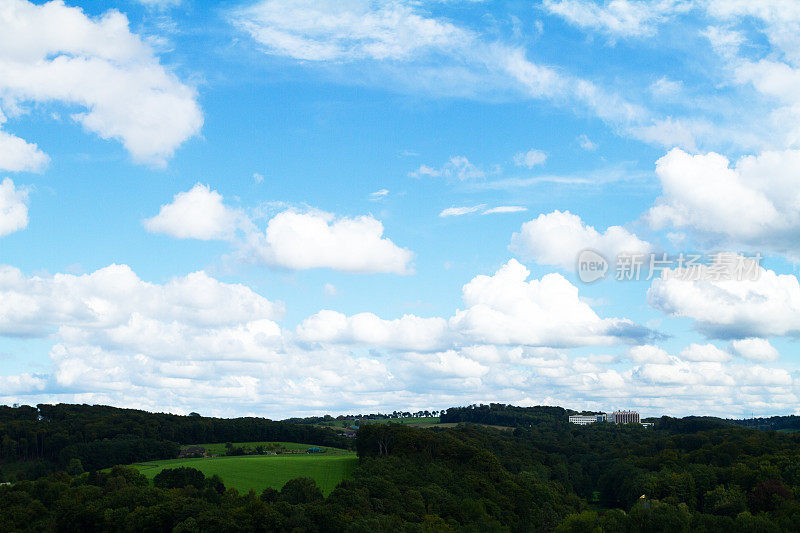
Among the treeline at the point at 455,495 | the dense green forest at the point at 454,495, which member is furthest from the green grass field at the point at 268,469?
the treeline at the point at 455,495

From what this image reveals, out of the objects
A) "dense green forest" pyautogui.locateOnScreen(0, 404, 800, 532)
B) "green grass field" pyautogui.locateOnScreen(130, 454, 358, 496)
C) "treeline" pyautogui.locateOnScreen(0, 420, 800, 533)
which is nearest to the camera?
"treeline" pyautogui.locateOnScreen(0, 420, 800, 533)

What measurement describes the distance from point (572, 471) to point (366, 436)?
63.4 meters

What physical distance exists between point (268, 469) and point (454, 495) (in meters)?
48.1

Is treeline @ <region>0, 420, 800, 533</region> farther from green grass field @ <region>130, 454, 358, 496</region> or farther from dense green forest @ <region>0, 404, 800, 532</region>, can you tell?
green grass field @ <region>130, 454, 358, 496</region>

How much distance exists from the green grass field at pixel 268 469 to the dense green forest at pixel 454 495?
6252 millimetres

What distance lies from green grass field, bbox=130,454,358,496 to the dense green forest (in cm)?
625

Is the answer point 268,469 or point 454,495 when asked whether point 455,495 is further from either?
point 268,469

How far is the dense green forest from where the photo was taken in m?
93.1

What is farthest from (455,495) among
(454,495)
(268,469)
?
(268,469)

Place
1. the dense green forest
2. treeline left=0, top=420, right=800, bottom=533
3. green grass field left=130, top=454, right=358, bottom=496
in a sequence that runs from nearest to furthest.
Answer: treeline left=0, top=420, right=800, bottom=533 → the dense green forest → green grass field left=130, top=454, right=358, bottom=496

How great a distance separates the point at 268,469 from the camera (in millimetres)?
154000

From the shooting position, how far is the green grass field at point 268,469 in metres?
137

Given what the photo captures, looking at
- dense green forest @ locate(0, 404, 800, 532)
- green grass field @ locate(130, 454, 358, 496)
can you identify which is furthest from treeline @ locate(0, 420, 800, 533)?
green grass field @ locate(130, 454, 358, 496)

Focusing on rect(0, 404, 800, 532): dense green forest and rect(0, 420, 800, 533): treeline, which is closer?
rect(0, 420, 800, 533): treeline
